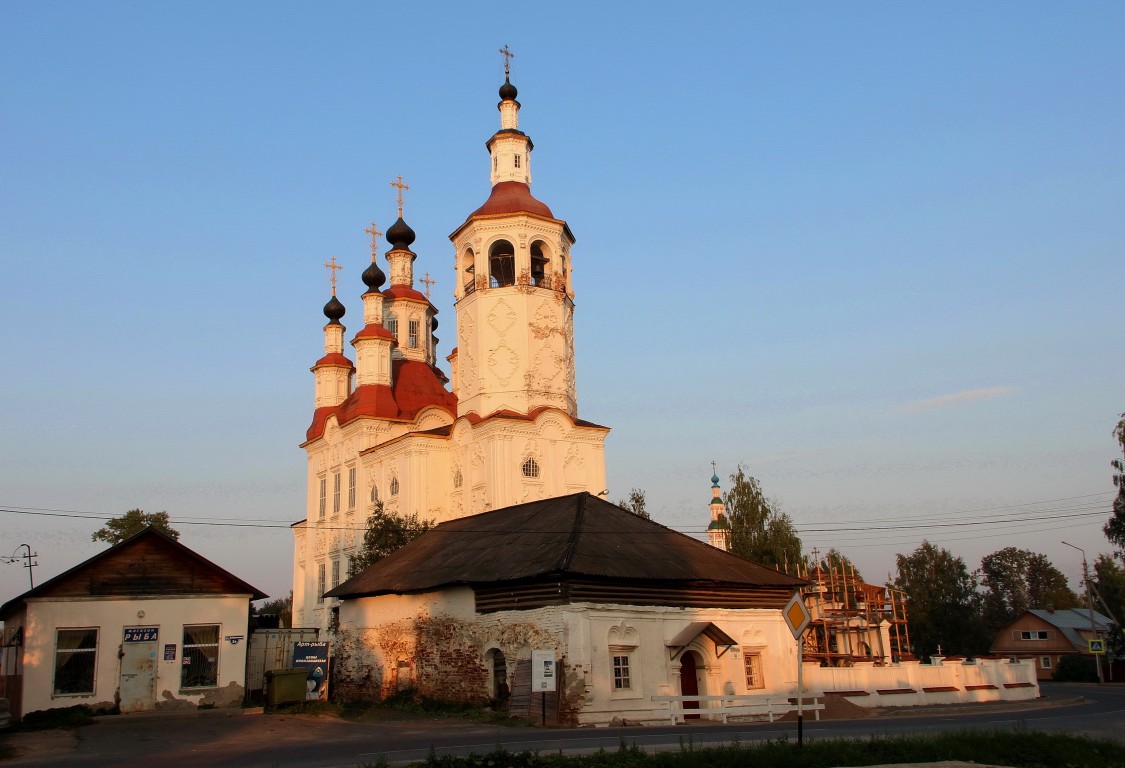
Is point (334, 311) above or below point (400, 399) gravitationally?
above

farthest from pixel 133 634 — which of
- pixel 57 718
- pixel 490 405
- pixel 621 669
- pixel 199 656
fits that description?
pixel 490 405

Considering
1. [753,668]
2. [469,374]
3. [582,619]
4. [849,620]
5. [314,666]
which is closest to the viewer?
[582,619]

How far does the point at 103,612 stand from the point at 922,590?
55916 mm

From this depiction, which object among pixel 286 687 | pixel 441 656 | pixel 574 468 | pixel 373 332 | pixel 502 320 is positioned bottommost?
pixel 286 687

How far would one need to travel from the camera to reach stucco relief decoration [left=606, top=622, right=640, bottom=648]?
71.7ft

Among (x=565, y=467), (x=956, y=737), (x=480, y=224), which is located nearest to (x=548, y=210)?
(x=480, y=224)

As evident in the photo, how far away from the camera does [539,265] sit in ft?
129

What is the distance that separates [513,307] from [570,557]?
17.3 m

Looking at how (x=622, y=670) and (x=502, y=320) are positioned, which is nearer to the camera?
(x=622, y=670)

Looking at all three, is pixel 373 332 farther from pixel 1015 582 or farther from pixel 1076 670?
pixel 1015 582

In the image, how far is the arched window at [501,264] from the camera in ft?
128

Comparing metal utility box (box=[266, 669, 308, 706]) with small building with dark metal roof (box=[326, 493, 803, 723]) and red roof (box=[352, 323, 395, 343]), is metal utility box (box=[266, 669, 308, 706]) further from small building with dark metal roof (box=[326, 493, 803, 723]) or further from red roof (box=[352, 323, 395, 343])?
red roof (box=[352, 323, 395, 343])

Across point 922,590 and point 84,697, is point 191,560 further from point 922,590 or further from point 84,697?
point 922,590

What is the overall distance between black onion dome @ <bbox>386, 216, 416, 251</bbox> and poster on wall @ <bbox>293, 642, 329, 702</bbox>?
88.3ft
